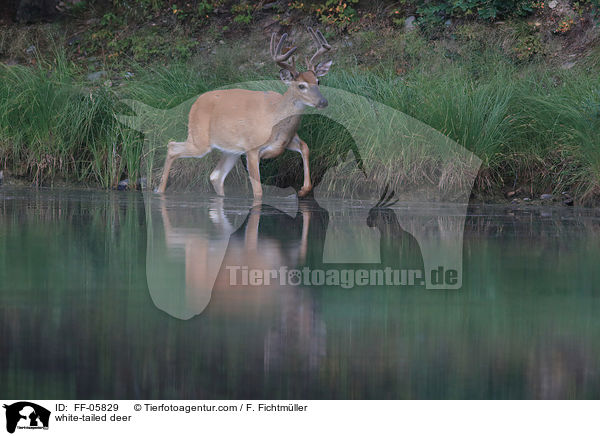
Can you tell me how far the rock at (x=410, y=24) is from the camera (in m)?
17.5

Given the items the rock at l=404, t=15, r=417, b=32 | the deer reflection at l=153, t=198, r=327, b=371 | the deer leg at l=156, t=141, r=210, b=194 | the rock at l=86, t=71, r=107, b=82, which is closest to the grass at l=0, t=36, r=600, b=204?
the deer leg at l=156, t=141, r=210, b=194

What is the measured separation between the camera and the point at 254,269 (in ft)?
20.1

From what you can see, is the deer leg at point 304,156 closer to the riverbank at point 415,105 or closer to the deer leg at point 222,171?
the riverbank at point 415,105

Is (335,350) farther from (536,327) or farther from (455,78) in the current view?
(455,78)

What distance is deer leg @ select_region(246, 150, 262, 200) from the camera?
39.7 feet

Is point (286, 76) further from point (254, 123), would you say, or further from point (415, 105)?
point (415, 105)

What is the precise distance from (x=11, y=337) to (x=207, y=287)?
1499mm

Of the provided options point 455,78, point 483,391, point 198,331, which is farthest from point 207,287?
point 455,78

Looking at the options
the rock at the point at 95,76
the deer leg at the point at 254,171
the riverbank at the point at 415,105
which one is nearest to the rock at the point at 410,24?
the riverbank at the point at 415,105

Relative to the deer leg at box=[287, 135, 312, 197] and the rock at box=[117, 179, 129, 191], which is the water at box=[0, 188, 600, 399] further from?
the rock at box=[117, 179, 129, 191]

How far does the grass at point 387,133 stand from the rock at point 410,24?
1.85 m
